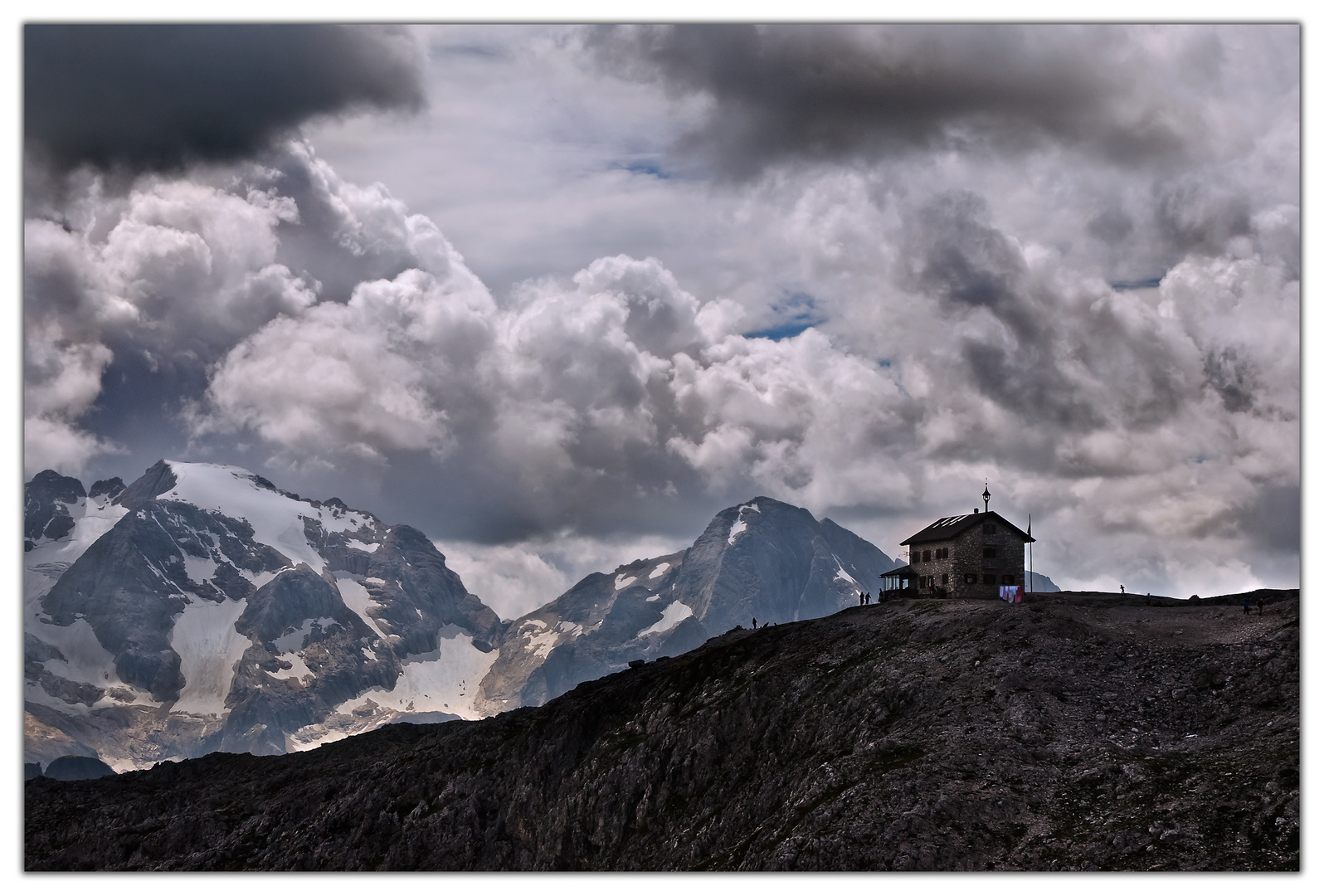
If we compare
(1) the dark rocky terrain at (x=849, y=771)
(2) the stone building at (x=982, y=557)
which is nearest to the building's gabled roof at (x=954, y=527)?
(2) the stone building at (x=982, y=557)

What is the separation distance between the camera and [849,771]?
83062 mm

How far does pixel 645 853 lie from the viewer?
99.1 metres

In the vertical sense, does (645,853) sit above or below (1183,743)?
below

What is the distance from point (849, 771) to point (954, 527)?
158 feet

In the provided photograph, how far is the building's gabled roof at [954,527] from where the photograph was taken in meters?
123

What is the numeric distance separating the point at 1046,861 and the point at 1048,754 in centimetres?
1425

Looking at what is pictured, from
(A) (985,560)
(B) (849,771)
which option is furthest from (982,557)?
(B) (849,771)

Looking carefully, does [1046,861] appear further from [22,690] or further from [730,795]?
[22,690]

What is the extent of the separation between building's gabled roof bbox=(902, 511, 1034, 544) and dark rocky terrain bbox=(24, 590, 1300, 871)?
10.3 m

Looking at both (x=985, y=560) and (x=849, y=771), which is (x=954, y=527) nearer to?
(x=985, y=560)

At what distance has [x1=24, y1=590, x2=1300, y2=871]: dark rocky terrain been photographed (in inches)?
2692

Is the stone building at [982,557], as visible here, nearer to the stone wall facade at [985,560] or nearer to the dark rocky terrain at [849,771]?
the stone wall facade at [985,560]

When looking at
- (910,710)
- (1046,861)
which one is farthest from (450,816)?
(1046,861)

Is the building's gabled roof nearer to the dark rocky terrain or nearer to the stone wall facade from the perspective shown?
the stone wall facade
